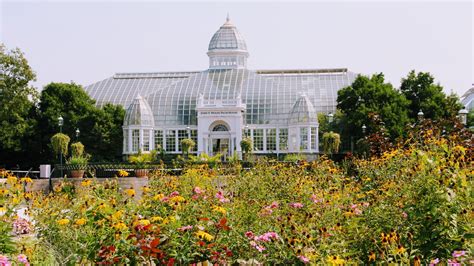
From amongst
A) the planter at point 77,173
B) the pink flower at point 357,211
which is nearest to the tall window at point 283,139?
the planter at point 77,173

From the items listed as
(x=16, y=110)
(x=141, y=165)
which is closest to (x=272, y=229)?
(x=141, y=165)

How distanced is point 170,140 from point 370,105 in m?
13.9

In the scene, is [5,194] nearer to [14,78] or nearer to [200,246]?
[200,246]

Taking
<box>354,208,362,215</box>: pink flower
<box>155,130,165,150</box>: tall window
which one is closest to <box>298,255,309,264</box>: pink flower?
<box>354,208,362,215</box>: pink flower

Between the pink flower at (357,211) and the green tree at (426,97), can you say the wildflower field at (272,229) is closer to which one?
the pink flower at (357,211)

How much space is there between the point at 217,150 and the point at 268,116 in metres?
4.28

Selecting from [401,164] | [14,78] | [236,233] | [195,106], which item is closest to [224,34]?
[195,106]

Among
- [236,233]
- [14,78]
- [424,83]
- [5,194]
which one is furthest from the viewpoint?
[424,83]

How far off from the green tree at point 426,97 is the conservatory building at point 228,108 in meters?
5.38

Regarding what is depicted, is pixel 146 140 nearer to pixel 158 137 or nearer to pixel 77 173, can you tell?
pixel 158 137

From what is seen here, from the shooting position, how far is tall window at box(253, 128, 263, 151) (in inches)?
1902

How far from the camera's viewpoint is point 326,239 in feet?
22.9

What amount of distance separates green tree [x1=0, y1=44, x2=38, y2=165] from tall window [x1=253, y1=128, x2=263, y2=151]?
14.9 metres

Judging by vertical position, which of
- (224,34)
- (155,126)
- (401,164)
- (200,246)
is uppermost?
(224,34)
